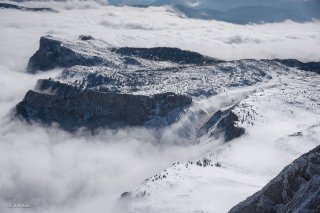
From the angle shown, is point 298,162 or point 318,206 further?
point 298,162

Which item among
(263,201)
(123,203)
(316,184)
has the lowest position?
(123,203)

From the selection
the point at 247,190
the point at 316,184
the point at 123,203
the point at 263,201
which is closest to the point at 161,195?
the point at 123,203

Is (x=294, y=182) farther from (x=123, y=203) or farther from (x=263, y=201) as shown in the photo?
(x=123, y=203)

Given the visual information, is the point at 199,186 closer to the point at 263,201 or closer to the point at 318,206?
the point at 263,201

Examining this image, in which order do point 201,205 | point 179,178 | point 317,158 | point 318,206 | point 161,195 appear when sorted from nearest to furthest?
point 318,206, point 317,158, point 201,205, point 161,195, point 179,178

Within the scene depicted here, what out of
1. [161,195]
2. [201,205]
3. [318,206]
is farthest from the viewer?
[161,195]

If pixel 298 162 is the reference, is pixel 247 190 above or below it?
below
